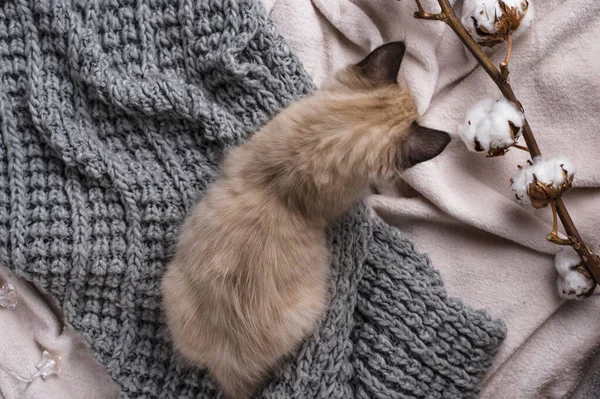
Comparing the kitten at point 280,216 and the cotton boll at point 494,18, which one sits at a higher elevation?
the cotton boll at point 494,18

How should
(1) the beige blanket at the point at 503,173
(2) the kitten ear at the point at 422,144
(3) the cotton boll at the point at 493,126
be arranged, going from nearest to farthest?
(2) the kitten ear at the point at 422,144, (3) the cotton boll at the point at 493,126, (1) the beige blanket at the point at 503,173

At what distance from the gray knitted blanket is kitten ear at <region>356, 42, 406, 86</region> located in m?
0.14

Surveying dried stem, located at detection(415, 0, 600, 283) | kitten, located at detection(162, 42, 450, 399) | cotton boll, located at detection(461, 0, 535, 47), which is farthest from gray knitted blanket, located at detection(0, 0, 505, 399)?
cotton boll, located at detection(461, 0, 535, 47)

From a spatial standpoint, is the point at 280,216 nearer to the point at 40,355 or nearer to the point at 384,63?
the point at 384,63

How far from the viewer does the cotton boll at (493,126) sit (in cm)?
77

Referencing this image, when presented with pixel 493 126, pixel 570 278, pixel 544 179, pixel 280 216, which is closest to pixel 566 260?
pixel 570 278

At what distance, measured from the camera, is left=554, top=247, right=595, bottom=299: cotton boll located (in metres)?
0.83

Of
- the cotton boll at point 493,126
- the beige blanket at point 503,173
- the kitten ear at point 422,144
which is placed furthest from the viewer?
the beige blanket at point 503,173

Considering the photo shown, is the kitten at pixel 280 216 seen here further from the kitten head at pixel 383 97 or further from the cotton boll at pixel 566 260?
the cotton boll at pixel 566 260

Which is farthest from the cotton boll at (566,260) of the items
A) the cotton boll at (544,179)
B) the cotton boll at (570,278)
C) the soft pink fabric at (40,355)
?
the soft pink fabric at (40,355)

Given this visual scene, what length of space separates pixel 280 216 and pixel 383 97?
22cm

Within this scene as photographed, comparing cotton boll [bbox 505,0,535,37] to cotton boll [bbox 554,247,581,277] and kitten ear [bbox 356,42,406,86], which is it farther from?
A: cotton boll [bbox 554,247,581,277]

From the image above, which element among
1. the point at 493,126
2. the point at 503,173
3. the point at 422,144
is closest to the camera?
the point at 422,144

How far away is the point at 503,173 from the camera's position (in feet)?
3.01
